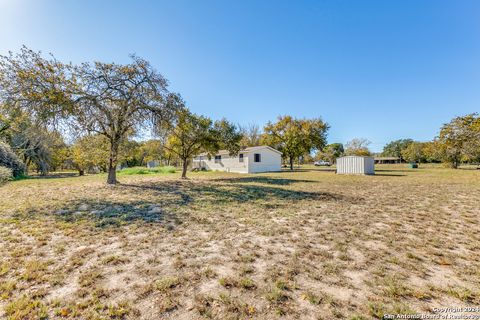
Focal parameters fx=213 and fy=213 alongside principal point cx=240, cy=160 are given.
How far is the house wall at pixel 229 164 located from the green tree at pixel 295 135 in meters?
7.51

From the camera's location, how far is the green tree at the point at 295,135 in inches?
1102

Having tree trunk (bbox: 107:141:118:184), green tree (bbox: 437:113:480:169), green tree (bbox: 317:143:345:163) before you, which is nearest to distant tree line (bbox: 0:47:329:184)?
tree trunk (bbox: 107:141:118:184)

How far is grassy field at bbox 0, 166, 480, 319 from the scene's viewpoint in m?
2.12

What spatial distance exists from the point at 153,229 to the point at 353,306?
3728 millimetres

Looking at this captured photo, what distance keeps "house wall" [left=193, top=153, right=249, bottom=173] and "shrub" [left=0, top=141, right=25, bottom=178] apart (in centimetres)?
1808

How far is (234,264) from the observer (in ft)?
9.81

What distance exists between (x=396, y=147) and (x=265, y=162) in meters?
65.1

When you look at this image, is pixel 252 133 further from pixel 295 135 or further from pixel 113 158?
pixel 113 158

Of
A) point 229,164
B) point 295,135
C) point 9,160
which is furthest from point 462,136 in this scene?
point 9,160

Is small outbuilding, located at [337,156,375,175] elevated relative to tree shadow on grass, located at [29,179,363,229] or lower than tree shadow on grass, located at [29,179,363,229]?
elevated

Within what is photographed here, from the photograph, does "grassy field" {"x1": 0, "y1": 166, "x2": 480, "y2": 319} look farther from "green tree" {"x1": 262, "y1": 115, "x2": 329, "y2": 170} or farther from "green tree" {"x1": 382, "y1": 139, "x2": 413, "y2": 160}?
"green tree" {"x1": 382, "y1": 139, "x2": 413, "y2": 160}

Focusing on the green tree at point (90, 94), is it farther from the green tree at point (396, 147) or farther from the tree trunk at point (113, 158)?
the green tree at point (396, 147)

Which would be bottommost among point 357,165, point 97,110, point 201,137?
point 357,165

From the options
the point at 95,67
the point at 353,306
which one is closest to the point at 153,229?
the point at 353,306
